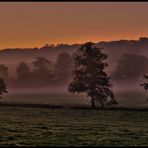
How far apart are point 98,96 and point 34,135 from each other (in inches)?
1778

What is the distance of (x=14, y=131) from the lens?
36.5m

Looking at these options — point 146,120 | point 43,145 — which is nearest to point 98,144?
point 43,145

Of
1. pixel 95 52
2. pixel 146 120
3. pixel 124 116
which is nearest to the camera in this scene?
pixel 146 120

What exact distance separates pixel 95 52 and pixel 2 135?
46.6 metres

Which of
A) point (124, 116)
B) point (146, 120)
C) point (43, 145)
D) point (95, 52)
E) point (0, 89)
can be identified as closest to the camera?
point (43, 145)

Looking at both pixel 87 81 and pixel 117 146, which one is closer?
pixel 117 146

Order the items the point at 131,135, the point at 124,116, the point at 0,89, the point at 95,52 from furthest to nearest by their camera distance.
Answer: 1. the point at 0,89
2. the point at 95,52
3. the point at 124,116
4. the point at 131,135

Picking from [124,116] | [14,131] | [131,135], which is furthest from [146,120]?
[14,131]

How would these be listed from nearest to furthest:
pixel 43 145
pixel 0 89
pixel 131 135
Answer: pixel 43 145 < pixel 131 135 < pixel 0 89

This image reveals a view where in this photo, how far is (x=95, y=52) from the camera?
77.6 m

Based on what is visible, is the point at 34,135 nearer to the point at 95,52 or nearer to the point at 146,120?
the point at 146,120

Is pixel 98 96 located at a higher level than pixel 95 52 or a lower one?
lower

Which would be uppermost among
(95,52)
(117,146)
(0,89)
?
(95,52)

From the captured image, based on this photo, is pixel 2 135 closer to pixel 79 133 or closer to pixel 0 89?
pixel 79 133
